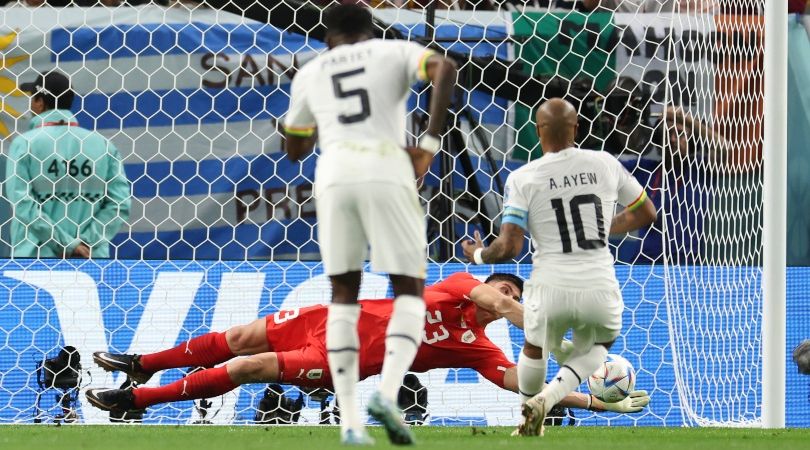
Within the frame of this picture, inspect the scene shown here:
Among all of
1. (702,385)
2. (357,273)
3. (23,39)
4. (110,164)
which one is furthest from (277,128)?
(357,273)

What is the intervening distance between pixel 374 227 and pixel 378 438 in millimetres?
1234

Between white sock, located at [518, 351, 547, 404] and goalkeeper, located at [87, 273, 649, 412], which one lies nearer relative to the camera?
white sock, located at [518, 351, 547, 404]

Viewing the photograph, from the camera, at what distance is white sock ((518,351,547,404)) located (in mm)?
5727

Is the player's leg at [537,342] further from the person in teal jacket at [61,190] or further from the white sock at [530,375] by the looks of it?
the person in teal jacket at [61,190]

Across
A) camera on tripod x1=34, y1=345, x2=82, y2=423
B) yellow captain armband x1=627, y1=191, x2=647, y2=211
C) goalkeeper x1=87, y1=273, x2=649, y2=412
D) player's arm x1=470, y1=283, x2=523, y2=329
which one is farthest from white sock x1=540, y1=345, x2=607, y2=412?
camera on tripod x1=34, y1=345, x2=82, y2=423

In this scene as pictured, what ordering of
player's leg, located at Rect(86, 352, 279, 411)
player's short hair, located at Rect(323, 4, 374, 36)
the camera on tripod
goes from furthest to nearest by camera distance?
the camera on tripod → player's leg, located at Rect(86, 352, 279, 411) → player's short hair, located at Rect(323, 4, 374, 36)

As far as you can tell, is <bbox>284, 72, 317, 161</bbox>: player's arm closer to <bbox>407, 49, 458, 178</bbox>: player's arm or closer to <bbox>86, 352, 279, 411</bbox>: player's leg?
<bbox>407, 49, 458, 178</bbox>: player's arm

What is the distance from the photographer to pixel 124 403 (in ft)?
21.5

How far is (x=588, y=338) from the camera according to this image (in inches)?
221

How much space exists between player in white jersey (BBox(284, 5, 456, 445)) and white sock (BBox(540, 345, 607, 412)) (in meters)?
1.16

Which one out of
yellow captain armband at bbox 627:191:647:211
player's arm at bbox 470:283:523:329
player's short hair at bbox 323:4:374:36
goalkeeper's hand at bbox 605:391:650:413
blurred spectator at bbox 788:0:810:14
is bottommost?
goalkeeper's hand at bbox 605:391:650:413

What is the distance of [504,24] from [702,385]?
228cm

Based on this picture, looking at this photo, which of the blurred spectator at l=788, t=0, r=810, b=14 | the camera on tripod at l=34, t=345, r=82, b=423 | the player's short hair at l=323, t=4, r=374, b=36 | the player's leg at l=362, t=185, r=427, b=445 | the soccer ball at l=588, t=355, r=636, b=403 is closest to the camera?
the player's leg at l=362, t=185, r=427, b=445

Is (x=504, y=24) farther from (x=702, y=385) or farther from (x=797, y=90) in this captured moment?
(x=702, y=385)
